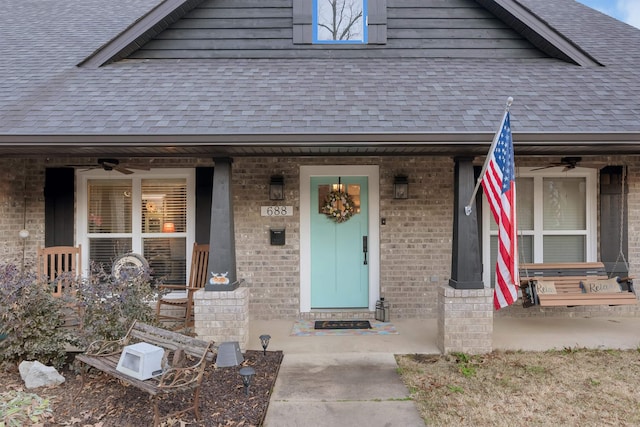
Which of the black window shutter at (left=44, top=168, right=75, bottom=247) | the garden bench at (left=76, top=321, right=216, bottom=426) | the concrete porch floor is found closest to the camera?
the garden bench at (left=76, top=321, right=216, bottom=426)

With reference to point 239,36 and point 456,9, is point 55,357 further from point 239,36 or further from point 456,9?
point 456,9

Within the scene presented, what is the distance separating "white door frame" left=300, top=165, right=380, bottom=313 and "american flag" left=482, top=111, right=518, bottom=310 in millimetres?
1977

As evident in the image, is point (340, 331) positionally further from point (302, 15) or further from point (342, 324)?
point (302, 15)

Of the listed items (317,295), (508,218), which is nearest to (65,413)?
(317,295)

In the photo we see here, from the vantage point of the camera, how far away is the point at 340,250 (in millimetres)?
5934

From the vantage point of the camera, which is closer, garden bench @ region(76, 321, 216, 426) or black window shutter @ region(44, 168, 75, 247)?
garden bench @ region(76, 321, 216, 426)

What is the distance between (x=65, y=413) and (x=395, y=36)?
19.9 feet

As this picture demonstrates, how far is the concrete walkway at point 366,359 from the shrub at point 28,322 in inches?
80.4

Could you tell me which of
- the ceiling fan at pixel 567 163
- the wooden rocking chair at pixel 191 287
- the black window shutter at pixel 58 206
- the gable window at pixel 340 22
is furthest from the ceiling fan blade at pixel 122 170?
the ceiling fan at pixel 567 163

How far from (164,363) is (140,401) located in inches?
16.1

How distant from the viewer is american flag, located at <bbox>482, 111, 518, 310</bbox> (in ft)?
12.8

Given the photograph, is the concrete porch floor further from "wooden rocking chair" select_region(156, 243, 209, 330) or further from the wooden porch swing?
"wooden rocking chair" select_region(156, 243, 209, 330)

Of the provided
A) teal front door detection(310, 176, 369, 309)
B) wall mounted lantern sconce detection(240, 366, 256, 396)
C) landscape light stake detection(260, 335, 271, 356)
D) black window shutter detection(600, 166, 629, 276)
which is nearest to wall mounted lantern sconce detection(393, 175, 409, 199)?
teal front door detection(310, 176, 369, 309)

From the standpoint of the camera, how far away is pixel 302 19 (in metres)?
5.89
